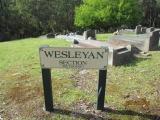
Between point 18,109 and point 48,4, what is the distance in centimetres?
3555

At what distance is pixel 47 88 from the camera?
6031 millimetres

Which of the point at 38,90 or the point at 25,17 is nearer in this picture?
the point at 38,90

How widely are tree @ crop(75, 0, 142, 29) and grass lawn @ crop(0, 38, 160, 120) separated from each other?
26.1m

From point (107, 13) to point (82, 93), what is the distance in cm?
2909

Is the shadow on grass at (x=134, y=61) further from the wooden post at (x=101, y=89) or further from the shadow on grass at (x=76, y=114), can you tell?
the shadow on grass at (x=76, y=114)

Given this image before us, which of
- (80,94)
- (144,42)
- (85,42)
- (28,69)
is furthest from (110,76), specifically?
(144,42)

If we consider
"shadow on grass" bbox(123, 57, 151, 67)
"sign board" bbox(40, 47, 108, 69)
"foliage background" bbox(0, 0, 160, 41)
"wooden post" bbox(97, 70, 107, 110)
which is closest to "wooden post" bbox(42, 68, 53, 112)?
"sign board" bbox(40, 47, 108, 69)

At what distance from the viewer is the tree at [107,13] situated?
35250 millimetres

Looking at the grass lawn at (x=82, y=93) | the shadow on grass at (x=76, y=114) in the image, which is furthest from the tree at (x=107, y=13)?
the shadow on grass at (x=76, y=114)

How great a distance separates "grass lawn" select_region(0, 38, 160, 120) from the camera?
605 centimetres

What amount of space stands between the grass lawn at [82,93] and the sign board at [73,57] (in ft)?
3.82

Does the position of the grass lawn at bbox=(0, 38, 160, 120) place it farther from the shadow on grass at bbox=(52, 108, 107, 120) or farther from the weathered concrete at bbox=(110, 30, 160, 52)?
the weathered concrete at bbox=(110, 30, 160, 52)

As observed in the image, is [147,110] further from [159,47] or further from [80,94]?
[159,47]

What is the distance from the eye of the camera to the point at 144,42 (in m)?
12.3
